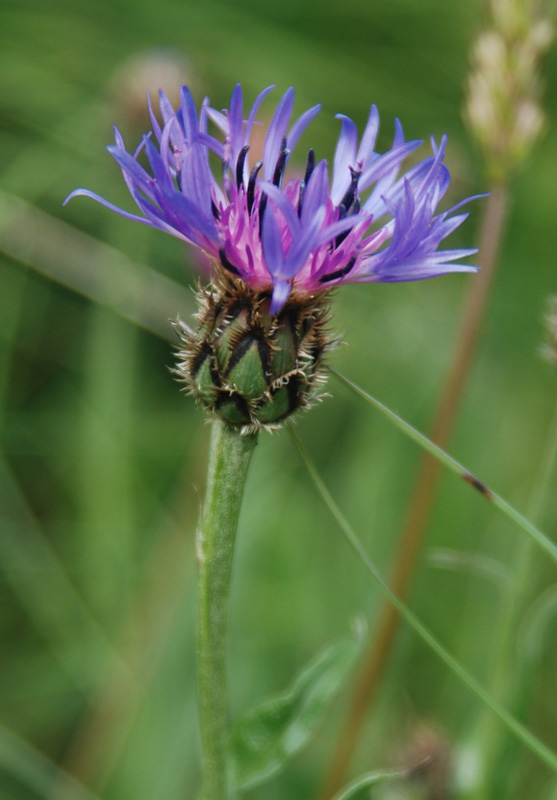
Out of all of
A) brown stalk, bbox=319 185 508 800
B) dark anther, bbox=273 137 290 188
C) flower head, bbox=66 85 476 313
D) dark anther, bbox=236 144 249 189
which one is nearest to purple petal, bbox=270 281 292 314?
flower head, bbox=66 85 476 313

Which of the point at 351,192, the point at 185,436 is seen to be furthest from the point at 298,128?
the point at 185,436

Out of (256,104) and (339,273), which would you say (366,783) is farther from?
(256,104)

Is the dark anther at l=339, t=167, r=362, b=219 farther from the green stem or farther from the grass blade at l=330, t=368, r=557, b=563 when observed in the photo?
the green stem

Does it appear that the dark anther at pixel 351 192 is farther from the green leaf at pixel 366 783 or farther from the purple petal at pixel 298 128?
the green leaf at pixel 366 783

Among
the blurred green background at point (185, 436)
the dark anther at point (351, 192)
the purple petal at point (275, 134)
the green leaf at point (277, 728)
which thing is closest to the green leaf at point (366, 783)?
the green leaf at point (277, 728)

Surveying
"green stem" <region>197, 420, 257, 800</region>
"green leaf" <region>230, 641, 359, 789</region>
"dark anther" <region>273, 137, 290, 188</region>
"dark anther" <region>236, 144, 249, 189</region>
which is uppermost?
"dark anther" <region>273, 137, 290, 188</region>
